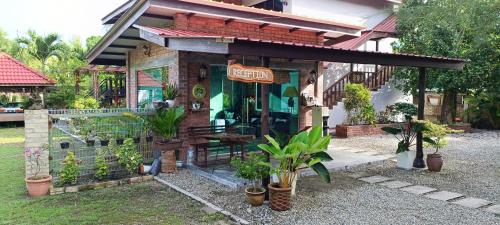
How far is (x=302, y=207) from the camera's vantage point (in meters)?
5.82

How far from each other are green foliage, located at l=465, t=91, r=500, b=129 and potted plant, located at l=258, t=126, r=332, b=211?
13.4 meters

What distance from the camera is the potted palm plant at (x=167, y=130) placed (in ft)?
25.6

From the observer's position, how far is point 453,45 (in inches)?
594

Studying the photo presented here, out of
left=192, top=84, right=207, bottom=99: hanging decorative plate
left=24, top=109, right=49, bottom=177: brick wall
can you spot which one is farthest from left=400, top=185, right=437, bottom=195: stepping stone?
left=24, top=109, right=49, bottom=177: brick wall

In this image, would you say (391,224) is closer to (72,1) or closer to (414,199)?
(414,199)

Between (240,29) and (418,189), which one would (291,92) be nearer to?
(240,29)

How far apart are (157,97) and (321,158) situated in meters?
5.65

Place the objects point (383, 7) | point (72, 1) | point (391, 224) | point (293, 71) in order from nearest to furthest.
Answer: point (391, 224), point (293, 71), point (383, 7), point (72, 1)

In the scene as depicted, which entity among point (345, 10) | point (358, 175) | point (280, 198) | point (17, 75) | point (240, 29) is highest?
point (345, 10)

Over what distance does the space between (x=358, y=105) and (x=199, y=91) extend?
315 inches

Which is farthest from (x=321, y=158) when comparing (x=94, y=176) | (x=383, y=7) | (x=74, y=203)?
(x=383, y=7)

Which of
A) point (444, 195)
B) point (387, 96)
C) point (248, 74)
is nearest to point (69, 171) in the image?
point (248, 74)

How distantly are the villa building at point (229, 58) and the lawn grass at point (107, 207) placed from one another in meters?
1.86

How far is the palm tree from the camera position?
28969 mm
